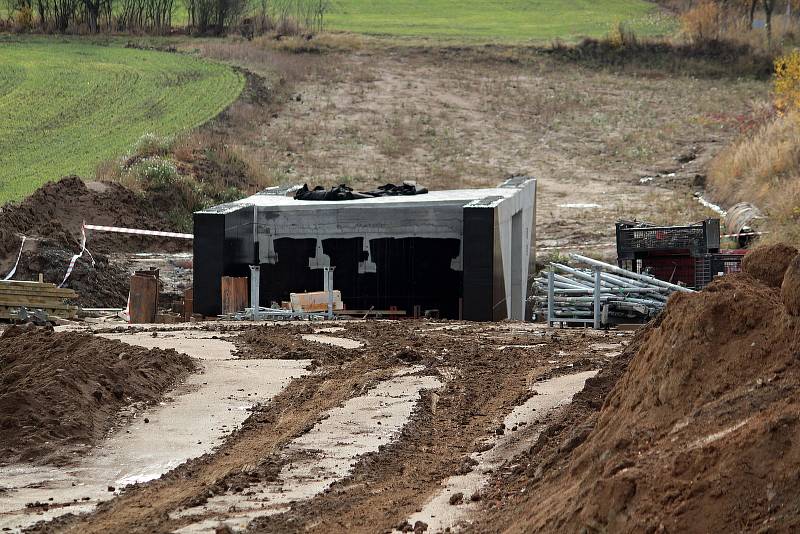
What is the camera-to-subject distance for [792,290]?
9.36 meters

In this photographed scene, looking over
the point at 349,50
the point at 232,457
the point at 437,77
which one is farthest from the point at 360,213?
the point at 349,50

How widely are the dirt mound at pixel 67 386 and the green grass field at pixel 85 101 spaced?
79.7 feet

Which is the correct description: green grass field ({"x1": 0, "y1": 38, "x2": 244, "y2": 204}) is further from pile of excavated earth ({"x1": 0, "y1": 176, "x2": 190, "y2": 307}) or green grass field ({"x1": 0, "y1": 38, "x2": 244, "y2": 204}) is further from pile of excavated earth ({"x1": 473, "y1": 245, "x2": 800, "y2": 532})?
pile of excavated earth ({"x1": 473, "y1": 245, "x2": 800, "y2": 532})

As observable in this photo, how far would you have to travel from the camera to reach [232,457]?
43.2ft

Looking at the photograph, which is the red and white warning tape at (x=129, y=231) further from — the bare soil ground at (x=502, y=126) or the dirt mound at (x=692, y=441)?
the dirt mound at (x=692, y=441)

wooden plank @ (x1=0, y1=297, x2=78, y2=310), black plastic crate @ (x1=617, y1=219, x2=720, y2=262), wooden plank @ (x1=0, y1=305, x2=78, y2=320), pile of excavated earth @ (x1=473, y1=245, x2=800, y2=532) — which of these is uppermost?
pile of excavated earth @ (x1=473, y1=245, x2=800, y2=532)

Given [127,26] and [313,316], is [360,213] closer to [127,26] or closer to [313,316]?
[313,316]

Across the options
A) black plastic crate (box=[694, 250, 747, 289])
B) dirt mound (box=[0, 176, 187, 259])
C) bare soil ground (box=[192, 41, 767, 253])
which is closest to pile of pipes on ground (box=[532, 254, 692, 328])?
black plastic crate (box=[694, 250, 747, 289])

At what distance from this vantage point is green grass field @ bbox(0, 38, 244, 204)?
49406mm

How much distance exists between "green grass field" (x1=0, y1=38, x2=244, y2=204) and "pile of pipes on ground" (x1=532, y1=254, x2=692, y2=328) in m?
22.0

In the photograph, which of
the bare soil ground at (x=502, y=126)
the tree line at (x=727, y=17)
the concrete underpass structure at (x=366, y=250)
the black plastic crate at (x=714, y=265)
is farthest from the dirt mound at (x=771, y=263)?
the tree line at (x=727, y=17)

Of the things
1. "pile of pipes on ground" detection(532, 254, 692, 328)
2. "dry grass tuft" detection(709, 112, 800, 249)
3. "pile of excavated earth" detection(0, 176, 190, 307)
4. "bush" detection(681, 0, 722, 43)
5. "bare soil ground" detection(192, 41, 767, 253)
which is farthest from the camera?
"bush" detection(681, 0, 722, 43)

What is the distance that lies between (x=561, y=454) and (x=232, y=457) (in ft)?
12.3

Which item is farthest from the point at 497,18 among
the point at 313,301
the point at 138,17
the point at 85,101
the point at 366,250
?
the point at 313,301
